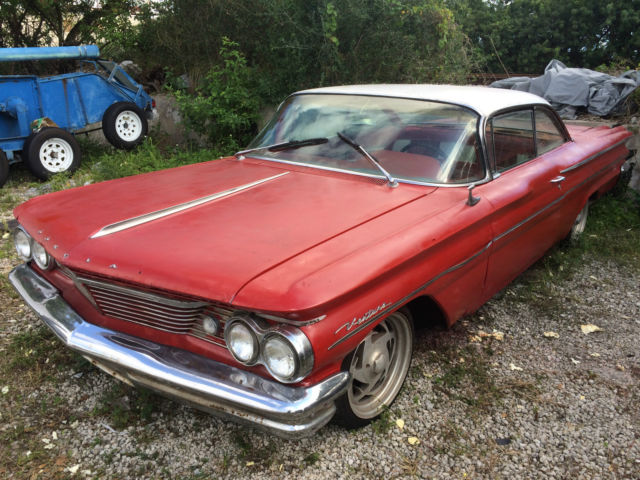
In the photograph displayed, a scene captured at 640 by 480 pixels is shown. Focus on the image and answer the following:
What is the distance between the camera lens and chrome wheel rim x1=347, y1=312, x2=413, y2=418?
2406 mm

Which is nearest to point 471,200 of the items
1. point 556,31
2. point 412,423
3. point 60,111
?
point 412,423

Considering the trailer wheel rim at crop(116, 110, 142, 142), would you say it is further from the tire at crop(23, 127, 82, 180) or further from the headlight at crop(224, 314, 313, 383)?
the headlight at crop(224, 314, 313, 383)

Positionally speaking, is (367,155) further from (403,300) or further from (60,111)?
(60,111)

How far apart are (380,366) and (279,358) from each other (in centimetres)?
75

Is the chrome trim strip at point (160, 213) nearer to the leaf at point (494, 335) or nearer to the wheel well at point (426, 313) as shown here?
the wheel well at point (426, 313)

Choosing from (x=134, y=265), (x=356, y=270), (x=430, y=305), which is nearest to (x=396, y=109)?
(x=430, y=305)

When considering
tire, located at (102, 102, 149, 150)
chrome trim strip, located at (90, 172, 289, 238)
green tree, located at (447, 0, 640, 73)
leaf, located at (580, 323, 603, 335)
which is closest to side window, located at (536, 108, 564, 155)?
leaf, located at (580, 323, 603, 335)

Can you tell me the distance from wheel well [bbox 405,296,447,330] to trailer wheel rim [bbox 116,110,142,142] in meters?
5.57

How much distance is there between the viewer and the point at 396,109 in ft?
10.3

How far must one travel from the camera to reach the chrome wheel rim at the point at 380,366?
2406mm

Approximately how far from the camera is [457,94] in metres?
3.27

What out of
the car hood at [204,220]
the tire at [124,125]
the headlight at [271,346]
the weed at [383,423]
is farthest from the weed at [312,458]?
the tire at [124,125]

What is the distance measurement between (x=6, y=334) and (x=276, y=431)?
214 centimetres

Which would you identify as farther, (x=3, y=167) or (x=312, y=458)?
(x=3, y=167)
